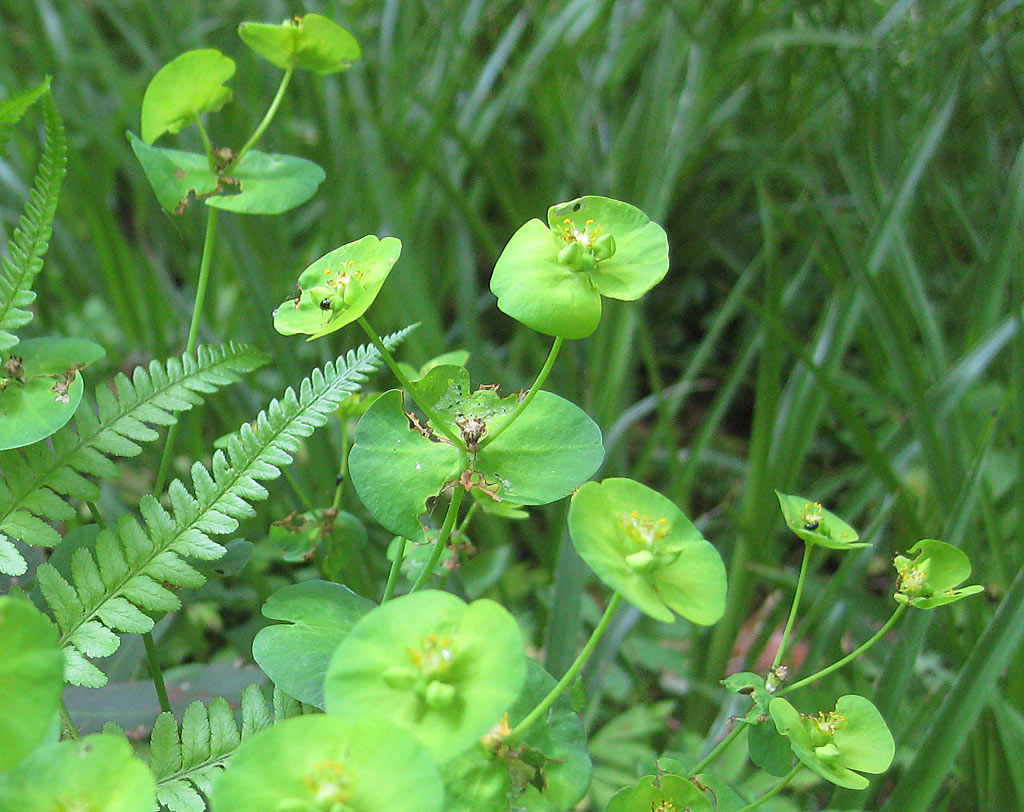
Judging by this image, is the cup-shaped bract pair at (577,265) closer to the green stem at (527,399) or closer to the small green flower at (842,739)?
the green stem at (527,399)

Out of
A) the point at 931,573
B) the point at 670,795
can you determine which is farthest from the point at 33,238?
the point at 931,573

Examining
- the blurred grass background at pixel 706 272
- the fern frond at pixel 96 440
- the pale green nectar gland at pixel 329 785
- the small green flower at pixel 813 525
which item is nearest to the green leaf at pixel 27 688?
the pale green nectar gland at pixel 329 785

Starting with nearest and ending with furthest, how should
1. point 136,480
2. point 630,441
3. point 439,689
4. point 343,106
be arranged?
point 439,689, point 136,480, point 630,441, point 343,106

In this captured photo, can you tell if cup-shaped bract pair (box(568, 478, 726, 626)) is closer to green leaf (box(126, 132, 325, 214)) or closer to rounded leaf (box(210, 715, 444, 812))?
rounded leaf (box(210, 715, 444, 812))

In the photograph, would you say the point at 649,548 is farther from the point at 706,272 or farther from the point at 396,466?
the point at 706,272

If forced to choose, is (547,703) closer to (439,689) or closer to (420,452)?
(439,689)

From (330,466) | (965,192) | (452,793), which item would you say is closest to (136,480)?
(330,466)
